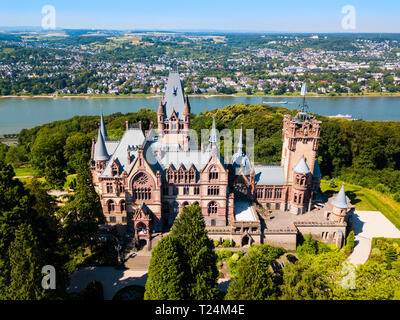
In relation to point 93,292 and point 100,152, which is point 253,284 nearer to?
point 93,292

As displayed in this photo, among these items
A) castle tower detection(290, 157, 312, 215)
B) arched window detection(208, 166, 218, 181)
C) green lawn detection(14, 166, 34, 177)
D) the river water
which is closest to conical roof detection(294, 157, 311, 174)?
castle tower detection(290, 157, 312, 215)

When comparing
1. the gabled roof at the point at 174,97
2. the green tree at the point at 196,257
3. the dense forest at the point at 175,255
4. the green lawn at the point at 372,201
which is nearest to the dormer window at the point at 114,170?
the dense forest at the point at 175,255

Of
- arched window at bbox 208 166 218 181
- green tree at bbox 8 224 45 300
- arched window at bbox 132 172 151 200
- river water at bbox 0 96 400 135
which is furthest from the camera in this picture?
river water at bbox 0 96 400 135

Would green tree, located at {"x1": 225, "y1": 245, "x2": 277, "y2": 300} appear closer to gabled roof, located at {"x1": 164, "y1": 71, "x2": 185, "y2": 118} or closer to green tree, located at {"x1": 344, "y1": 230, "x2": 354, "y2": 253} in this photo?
green tree, located at {"x1": 344, "y1": 230, "x2": 354, "y2": 253}

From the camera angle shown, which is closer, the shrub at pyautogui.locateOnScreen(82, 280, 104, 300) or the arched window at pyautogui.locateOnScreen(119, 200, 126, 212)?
the shrub at pyautogui.locateOnScreen(82, 280, 104, 300)
